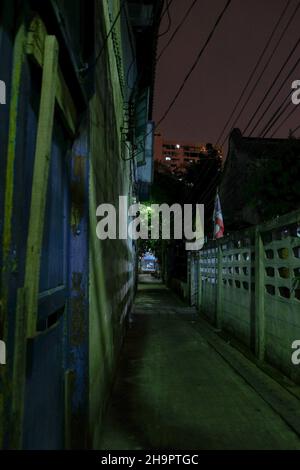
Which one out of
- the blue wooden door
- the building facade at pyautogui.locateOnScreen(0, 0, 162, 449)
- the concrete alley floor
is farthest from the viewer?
the concrete alley floor

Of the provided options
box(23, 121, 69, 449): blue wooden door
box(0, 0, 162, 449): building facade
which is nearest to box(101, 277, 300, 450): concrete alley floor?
box(0, 0, 162, 449): building facade

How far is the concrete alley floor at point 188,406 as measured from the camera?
4059 millimetres

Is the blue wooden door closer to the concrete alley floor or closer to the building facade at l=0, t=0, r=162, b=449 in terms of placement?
the building facade at l=0, t=0, r=162, b=449

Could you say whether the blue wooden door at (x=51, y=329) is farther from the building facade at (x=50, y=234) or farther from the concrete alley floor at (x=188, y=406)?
the concrete alley floor at (x=188, y=406)

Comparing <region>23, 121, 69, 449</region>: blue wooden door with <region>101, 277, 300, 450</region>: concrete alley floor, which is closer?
<region>23, 121, 69, 449</region>: blue wooden door

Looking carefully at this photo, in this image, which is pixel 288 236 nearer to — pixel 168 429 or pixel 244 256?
pixel 244 256

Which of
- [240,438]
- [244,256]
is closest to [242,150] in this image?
[244,256]

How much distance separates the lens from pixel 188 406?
16.6 ft

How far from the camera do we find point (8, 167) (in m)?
1.74

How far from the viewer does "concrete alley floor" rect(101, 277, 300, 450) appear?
4059 mm

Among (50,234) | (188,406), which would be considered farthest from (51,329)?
(188,406)

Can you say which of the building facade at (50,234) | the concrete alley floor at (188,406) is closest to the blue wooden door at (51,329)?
the building facade at (50,234)

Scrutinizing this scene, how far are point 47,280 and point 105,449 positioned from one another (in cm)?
233

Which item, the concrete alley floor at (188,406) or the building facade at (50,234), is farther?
the concrete alley floor at (188,406)
